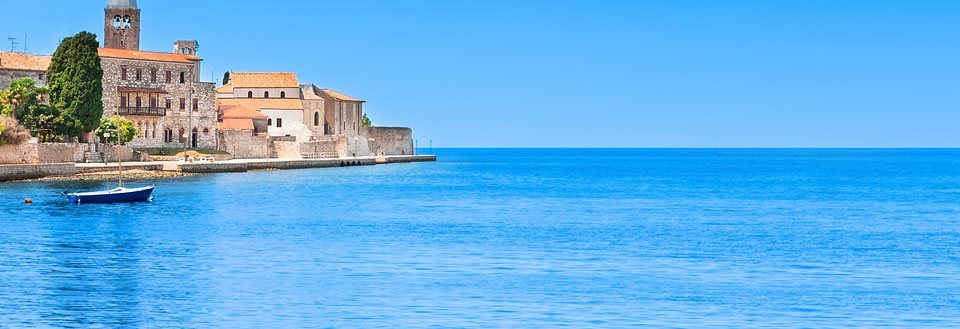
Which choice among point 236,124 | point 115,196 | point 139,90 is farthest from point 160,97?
point 115,196

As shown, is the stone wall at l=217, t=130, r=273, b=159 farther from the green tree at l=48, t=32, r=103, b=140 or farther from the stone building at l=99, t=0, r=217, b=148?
the green tree at l=48, t=32, r=103, b=140

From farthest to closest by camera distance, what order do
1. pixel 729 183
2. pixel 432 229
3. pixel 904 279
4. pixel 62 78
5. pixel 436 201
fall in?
pixel 729 183, pixel 62 78, pixel 436 201, pixel 432 229, pixel 904 279

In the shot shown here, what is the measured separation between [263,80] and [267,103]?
408 cm

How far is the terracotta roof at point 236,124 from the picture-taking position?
11619 centimetres

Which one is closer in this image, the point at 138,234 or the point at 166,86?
the point at 138,234

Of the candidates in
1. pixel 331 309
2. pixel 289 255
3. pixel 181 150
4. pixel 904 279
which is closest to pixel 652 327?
pixel 331 309

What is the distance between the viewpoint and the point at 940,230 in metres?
49.8

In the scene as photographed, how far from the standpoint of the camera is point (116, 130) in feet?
309

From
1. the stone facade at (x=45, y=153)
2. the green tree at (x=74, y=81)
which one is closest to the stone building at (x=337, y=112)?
the stone facade at (x=45, y=153)

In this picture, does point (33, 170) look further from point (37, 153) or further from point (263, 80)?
point (263, 80)

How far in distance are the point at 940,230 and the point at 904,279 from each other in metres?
17.9

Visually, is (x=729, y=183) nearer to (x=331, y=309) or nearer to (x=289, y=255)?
(x=289, y=255)

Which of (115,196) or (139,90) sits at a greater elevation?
(139,90)

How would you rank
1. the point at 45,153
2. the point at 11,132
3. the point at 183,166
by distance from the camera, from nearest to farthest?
the point at 11,132
the point at 45,153
the point at 183,166
